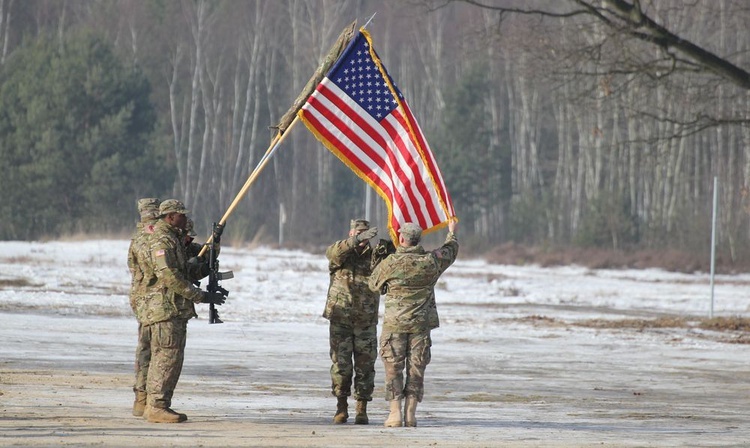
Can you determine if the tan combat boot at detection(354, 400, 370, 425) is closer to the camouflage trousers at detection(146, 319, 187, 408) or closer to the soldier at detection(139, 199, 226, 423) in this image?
the soldier at detection(139, 199, 226, 423)

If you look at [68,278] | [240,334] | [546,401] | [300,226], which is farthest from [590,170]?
[546,401]

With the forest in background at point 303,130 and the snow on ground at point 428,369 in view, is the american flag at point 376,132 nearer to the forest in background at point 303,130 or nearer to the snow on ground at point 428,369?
the snow on ground at point 428,369

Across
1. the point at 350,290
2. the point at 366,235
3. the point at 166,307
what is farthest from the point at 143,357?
the point at 366,235

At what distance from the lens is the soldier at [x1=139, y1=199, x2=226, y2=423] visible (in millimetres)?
11375

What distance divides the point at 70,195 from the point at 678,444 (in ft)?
160

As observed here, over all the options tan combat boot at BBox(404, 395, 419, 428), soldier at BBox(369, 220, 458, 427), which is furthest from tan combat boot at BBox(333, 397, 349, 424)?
tan combat boot at BBox(404, 395, 419, 428)

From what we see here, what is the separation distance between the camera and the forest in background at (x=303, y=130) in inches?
2160

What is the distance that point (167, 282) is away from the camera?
37.3 ft

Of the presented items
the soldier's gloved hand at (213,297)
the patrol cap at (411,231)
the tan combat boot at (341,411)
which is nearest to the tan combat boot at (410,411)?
the tan combat boot at (341,411)

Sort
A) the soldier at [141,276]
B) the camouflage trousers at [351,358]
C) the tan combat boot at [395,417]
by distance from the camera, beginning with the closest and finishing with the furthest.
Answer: the soldier at [141,276]
the tan combat boot at [395,417]
the camouflage trousers at [351,358]

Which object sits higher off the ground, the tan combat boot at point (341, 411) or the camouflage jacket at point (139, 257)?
the camouflage jacket at point (139, 257)

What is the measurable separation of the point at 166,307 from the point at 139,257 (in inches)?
21.2

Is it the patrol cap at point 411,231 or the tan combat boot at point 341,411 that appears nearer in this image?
the patrol cap at point 411,231

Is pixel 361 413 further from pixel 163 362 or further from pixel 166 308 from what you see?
pixel 166 308
